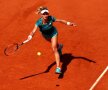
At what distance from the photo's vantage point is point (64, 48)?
13.3m

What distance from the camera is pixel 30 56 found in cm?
1318

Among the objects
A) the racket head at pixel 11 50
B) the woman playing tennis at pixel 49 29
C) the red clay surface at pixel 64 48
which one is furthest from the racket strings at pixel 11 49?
→ the woman playing tennis at pixel 49 29

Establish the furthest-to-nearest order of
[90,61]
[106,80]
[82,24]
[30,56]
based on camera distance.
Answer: [82,24]
[30,56]
[90,61]
[106,80]

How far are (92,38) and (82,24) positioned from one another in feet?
4.42

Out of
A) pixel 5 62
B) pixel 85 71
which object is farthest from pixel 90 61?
pixel 5 62

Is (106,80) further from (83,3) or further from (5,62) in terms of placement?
(83,3)

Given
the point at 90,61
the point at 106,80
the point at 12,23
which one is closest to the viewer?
the point at 106,80

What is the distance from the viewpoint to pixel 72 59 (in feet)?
41.4

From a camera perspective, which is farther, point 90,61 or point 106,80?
point 90,61

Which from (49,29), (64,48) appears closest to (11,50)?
(49,29)

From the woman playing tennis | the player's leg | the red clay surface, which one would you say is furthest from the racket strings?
the player's leg

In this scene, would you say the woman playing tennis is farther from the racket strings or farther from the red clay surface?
the racket strings

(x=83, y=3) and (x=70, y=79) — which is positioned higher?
(x=83, y=3)

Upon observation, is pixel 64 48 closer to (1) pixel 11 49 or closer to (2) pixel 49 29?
(2) pixel 49 29
